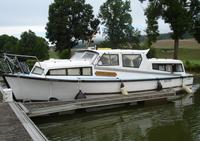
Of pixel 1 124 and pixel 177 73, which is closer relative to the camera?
pixel 1 124

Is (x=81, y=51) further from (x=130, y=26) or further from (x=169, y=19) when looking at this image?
(x=130, y=26)

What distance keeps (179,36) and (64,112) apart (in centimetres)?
2852

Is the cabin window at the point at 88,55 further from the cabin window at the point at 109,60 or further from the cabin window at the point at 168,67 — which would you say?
the cabin window at the point at 168,67

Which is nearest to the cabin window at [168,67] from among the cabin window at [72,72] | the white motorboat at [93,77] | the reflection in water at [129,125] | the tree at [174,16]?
the white motorboat at [93,77]

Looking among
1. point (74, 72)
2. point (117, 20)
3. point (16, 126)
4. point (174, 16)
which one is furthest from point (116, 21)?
point (16, 126)

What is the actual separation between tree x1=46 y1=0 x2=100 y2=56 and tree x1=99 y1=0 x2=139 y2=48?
3278mm

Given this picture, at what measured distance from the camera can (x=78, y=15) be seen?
176ft

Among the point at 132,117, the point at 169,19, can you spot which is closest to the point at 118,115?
the point at 132,117

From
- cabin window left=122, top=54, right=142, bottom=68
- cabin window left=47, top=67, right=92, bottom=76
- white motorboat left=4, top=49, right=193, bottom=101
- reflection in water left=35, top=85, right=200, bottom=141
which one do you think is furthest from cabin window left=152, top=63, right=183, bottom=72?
cabin window left=47, top=67, right=92, bottom=76

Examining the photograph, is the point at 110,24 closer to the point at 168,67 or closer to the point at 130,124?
the point at 168,67

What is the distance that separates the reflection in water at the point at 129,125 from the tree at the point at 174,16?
943 inches

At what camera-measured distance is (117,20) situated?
56.3m

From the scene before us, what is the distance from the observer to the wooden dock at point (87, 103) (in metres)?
17.7

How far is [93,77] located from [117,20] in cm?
3618
